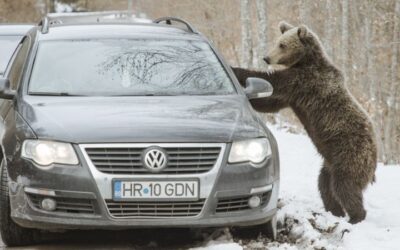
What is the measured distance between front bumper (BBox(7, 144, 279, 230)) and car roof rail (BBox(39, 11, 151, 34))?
230cm

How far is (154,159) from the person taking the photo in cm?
509

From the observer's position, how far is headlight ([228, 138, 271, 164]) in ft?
17.5

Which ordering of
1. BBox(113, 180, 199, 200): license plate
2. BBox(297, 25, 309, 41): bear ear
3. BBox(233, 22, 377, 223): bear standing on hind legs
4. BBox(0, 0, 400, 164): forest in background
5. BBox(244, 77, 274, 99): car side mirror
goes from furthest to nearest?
BBox(0, 0, 400, 164): forest in background < BBox(297, 25, 309, 41): bear ear < BBox(233, 22, 377, 223): bear standing on hind legs < BBox(244, 77, 274, 99): car side mirror < BBox(113, 180, 199, 200): license plate

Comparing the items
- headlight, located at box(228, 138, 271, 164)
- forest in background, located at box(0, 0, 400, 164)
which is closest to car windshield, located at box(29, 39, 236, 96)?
headlight, located at box(228, 138, 271, 164)

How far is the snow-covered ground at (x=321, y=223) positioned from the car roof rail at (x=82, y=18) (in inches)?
105

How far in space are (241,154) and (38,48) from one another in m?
2.34

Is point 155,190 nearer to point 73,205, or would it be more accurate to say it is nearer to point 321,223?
point 73,205

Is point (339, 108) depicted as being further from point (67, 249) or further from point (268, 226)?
point (67, 249)

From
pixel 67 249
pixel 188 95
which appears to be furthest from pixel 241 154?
pixel 67 249

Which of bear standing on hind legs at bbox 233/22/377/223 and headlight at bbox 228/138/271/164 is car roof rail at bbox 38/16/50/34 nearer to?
bear standing on hind legs at bbox 233/22/377/223

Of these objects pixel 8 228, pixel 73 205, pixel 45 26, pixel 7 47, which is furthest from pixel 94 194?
pixel 7 47

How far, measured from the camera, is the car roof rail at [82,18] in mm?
7661

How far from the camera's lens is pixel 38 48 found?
672 centimetres

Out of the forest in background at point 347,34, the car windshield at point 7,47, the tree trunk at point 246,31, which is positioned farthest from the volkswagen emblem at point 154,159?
the forest in background at point 347,34
